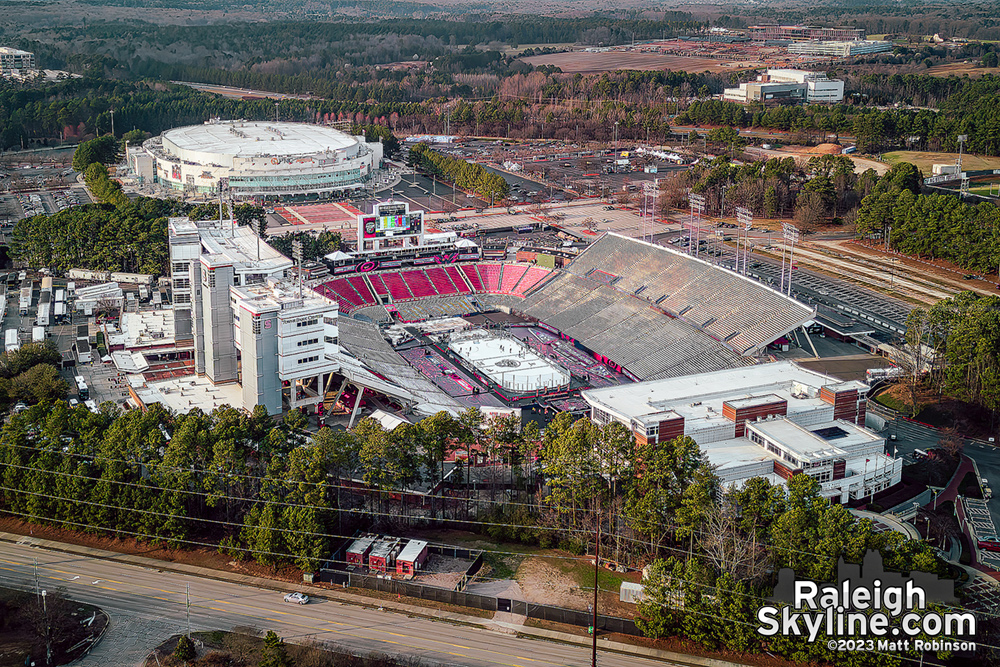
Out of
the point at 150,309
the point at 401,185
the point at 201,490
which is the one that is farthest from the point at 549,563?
the point at 401,185

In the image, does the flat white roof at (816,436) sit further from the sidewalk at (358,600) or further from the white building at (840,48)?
the white building at (840,48)

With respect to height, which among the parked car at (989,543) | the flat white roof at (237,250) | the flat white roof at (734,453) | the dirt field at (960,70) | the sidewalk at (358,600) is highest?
the dirt field at (960,70)

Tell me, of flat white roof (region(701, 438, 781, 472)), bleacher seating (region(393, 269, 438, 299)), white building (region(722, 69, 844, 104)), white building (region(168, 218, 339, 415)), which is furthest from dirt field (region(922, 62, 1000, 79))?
white building (region(168, 218, 339, 415))

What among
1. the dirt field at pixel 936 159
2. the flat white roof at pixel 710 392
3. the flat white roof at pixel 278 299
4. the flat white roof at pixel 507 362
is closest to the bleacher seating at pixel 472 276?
the flat white roof at pixel 507 362

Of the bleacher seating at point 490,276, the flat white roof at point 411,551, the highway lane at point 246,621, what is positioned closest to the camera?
the highway lane at point 246,621

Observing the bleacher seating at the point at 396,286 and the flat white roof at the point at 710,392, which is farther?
the bleacher seating at the point at 396,286

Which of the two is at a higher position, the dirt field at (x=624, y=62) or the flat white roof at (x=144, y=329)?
the dirt field at (x=624, y=62)
